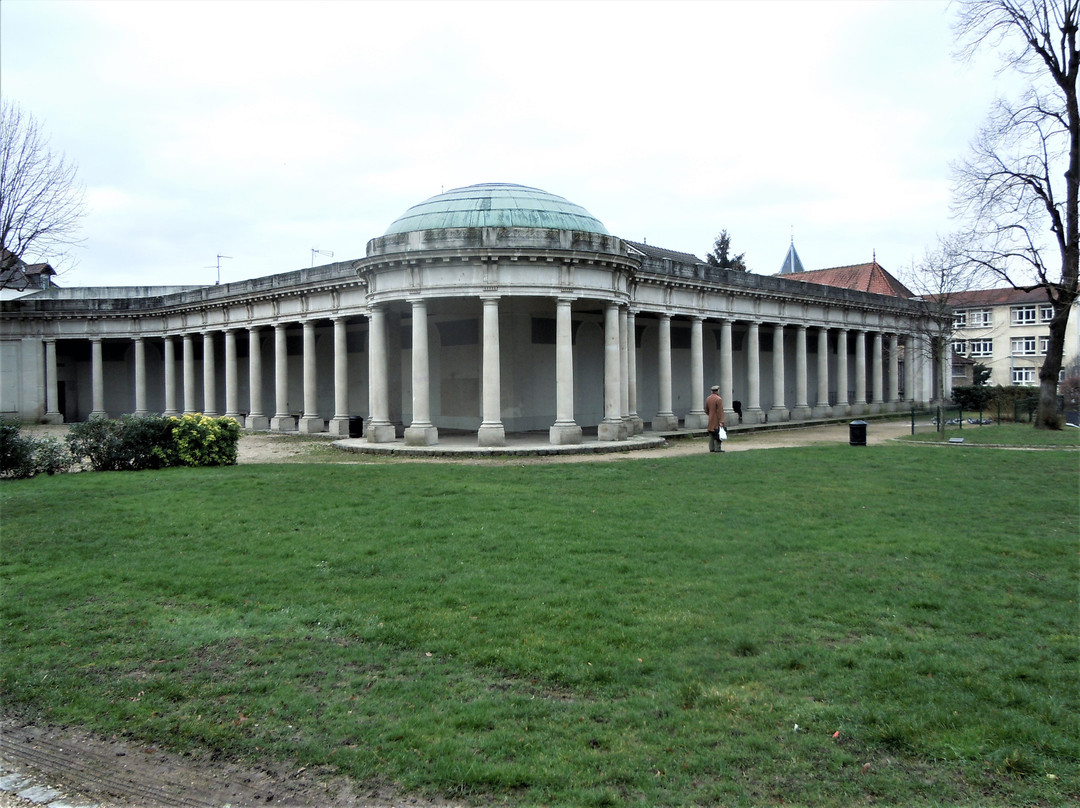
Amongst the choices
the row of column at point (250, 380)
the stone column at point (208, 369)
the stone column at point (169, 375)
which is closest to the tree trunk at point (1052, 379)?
the row of column at point (250, 380)

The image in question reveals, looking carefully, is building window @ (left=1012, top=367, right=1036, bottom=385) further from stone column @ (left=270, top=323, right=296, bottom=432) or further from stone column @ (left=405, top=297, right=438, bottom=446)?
stone column @ (left=270, top=323, right=296, bottom=432)

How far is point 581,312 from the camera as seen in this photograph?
29391 millimetres

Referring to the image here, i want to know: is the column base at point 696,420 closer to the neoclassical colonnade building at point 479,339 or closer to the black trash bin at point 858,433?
the neoclassical colonnade building at point 479,339

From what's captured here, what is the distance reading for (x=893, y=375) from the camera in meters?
46.2

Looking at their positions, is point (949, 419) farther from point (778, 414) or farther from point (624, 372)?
point (624, 372)

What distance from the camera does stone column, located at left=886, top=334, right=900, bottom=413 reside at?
44.2 metres

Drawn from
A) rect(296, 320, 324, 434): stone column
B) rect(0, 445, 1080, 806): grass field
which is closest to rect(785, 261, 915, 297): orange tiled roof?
rect(296, 320, 324, 434): stone column

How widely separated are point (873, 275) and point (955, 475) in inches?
1669

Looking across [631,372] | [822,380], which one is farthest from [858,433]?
[822,380]

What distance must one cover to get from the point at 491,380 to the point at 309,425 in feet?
43.5

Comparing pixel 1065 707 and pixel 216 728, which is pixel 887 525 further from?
pixel 216 728

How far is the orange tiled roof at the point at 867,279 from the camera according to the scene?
5250 cm

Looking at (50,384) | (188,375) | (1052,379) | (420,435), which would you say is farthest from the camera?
(50,384)

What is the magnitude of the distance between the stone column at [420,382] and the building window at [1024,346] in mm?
66084
